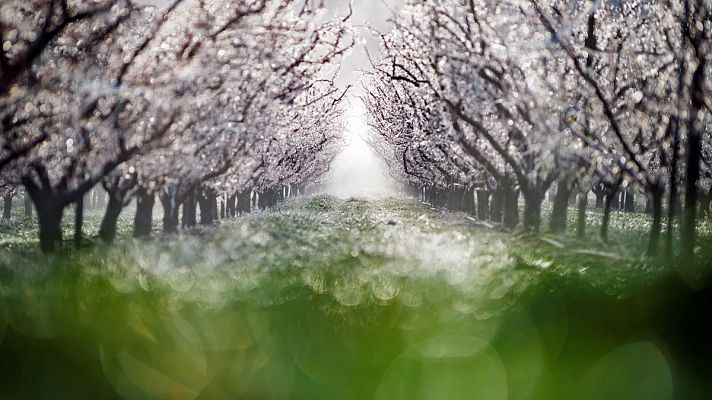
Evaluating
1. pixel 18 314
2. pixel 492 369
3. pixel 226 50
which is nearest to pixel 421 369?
pixel 492 369

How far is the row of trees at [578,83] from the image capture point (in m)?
13.7

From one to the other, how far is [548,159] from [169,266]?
37.7ft

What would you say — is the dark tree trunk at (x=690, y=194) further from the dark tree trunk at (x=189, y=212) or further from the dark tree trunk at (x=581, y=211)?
the dark tree trunk at (x=189, y=212)

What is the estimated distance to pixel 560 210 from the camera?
26.8 meters

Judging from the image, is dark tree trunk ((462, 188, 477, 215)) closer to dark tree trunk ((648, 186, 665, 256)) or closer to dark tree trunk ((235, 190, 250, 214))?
dark tree trunk ((235, 190, 250, 214))

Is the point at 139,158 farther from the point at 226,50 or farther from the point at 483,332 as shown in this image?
the point at 483,332

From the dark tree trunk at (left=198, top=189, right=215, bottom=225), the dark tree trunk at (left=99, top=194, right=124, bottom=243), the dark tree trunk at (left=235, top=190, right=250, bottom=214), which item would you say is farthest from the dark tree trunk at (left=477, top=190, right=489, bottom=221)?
the dark tree trunk at (left=99, top=194, right=124, bottom=243)

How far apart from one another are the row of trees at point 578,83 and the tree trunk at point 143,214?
35.9 ft

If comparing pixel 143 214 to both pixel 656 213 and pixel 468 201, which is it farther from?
pixel 468 201

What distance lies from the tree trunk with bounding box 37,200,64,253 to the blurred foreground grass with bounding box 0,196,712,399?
5614 millimetres

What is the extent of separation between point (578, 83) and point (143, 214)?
1740 centimetres

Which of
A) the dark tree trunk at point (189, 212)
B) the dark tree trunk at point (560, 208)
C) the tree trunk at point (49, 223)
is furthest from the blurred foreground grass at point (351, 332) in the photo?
the dark tree trunk at point (189, 212)

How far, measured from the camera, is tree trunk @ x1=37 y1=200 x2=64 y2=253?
63.6ft

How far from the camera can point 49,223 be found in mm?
19547
